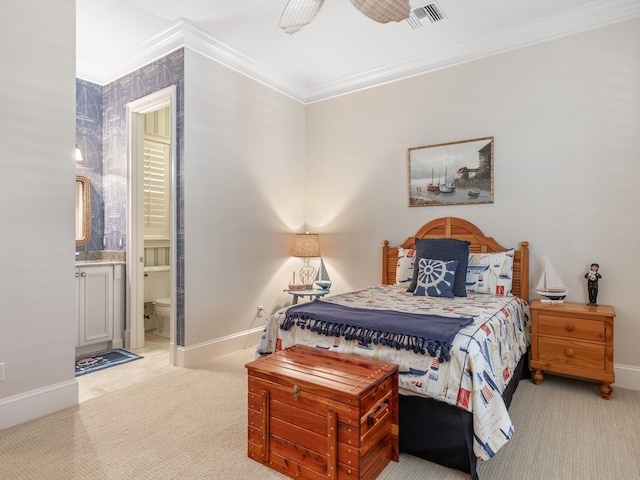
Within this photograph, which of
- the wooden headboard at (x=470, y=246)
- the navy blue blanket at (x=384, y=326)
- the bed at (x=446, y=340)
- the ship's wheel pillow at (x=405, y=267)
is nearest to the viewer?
the bed at (x=446, y=340)

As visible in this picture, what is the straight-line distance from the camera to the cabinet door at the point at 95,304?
11.8ft

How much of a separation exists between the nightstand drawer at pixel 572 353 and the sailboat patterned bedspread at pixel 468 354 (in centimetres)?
14

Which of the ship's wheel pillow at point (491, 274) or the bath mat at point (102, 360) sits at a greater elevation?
the ship's wheel pillow at point (491, 274)

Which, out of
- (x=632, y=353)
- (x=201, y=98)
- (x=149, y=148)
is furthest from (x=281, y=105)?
(x=632, y=353)

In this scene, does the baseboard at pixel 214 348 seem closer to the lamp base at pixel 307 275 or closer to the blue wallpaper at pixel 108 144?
the lamp base at pixel 307 275

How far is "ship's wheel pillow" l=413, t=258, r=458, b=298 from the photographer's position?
304cm

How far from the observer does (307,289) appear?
13.3 feet

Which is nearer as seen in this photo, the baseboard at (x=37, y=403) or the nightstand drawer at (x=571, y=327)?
the baseboard at (x=37, y=403)

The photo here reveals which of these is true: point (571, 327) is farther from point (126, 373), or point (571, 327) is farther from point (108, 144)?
point (108, 144)

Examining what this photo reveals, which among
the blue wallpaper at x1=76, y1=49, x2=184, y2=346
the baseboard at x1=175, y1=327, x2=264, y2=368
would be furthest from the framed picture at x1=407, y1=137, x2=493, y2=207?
the blue wallpaper at x1=76, y1=49, x2=184, y2=346

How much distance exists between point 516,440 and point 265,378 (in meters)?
1.46

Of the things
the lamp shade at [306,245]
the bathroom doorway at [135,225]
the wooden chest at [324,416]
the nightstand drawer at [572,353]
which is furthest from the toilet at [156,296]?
the nightstand drawer at [572,353]

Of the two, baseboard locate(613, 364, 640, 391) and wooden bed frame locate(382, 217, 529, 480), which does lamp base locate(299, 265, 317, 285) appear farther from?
baseboard locate(613, 364, 640, 391)

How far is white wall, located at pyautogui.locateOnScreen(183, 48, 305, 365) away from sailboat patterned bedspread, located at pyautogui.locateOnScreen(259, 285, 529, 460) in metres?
1.19
